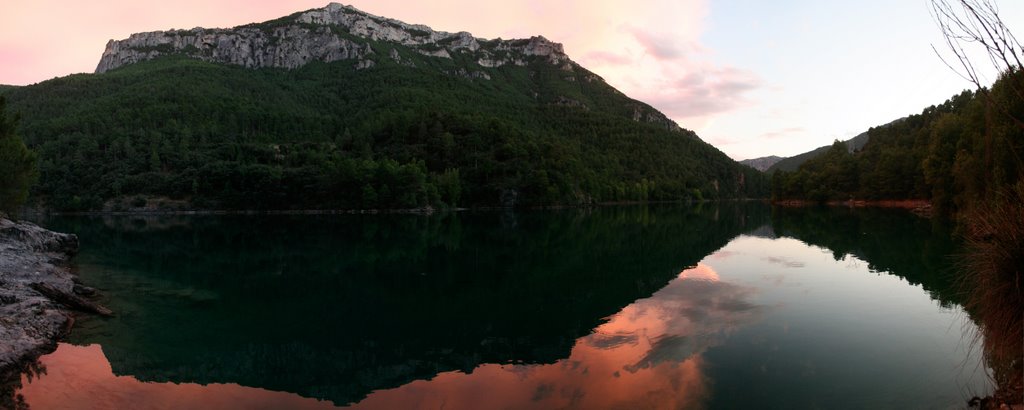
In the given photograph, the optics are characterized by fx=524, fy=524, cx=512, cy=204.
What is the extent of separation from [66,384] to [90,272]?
19622 mm

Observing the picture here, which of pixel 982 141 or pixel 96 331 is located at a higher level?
pixel 982 141

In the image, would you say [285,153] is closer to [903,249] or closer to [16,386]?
[903,249]

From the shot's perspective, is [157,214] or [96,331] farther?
[157,214]

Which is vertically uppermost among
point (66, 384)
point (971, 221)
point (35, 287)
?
point (971, 221)

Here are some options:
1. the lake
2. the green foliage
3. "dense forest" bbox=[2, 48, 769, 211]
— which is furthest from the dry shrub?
"dense forest" bbox=[2, 48, 769, 211]

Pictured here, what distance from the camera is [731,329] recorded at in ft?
49.8

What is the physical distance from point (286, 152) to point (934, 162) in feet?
444

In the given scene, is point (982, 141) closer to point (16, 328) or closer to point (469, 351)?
point (469, 351)

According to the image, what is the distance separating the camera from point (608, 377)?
11367 millimetres

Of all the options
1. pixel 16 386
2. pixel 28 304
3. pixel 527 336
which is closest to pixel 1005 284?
pixel 527 336

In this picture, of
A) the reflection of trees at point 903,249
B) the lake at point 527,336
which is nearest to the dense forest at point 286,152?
the reflection of trees at point 903,249

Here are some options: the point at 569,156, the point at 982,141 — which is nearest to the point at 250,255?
the point at 982,141

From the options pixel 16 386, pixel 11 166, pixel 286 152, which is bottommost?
pixel 16 386

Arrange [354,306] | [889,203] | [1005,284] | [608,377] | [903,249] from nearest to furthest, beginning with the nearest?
[1005,284] < [608,377] < [354,306] < [903,249] < [889,203]
